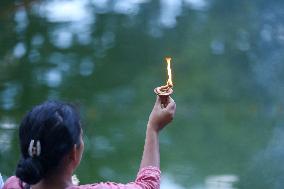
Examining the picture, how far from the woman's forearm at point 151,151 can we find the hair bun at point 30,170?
0.20 meters

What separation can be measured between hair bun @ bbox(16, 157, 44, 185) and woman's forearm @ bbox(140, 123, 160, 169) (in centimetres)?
20

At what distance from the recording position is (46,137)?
916 mm

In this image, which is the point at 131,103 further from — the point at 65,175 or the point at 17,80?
the point at 65,175

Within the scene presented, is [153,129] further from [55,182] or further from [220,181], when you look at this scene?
[220,181]

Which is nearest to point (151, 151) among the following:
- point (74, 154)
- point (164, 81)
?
point (74, 154)

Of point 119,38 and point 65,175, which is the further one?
point 119,38

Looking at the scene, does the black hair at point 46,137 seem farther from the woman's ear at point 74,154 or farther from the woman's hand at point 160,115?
the woman's hand at point 160,115

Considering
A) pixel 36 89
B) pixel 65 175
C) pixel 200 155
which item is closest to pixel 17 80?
pixel 36 89

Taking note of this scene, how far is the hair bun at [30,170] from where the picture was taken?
0.92m

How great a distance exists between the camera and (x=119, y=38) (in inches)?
157

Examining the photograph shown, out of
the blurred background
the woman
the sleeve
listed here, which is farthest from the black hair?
the blurred background

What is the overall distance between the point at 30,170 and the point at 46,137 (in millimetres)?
63

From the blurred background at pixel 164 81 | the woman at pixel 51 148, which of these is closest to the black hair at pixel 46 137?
the woman at pixel 51 148

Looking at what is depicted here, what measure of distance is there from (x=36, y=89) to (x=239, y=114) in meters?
1.35
